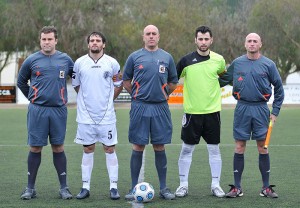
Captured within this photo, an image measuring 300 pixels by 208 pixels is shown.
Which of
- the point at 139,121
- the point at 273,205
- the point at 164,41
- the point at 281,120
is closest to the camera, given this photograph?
Answer: the point at 273,205

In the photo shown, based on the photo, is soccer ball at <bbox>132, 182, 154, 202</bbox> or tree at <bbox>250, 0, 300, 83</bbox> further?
tree at <bbox>250, 0, 300, 83</bbox>

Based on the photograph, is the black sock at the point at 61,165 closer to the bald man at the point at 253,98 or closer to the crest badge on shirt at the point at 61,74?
the crest badge on shirt at the point at 61,74

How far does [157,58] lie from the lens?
28.4 ft

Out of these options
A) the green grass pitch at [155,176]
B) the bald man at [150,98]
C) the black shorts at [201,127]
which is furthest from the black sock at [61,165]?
the black shorts at [201,127]

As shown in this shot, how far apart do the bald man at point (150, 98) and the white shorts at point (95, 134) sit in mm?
266

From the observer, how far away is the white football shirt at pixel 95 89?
8.59m

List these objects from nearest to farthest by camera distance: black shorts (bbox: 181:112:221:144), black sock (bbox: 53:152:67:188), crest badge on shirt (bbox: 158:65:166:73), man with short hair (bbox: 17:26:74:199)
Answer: man with short hair (bbox: 17:26:74:199) < crest badge on shirt (bbox: 158:65:166:73) < black sock (bbox: 53:152:67:188) < black shorts (bbox: 181:112:221:144)

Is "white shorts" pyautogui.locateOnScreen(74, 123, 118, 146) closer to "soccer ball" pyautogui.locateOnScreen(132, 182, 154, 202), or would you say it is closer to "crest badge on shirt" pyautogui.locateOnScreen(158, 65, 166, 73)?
"soccer ball" pyautogui.locateOnScreen(132, 182, 154, 202)

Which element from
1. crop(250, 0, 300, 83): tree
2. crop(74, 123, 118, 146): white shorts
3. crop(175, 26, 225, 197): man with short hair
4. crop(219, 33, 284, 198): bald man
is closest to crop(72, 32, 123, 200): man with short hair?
crop(74, 123, 118, 146): white shorts

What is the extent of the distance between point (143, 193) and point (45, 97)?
5.36ft

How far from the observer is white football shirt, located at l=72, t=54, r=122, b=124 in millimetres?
8594

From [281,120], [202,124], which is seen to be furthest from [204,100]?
[281,120]

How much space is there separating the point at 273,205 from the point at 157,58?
7.26 feet

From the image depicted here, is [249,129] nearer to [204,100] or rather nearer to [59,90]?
[204,100]
